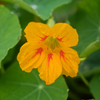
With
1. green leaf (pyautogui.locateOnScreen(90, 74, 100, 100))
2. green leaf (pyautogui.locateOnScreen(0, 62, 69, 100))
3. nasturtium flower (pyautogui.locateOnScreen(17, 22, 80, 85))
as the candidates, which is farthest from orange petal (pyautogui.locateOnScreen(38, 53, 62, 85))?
green leaf (pyautogui.locateOnScreen(90, 74, 100, 100))

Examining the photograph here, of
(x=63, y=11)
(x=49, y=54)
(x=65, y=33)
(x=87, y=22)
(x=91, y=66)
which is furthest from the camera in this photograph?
(x=63, y=11)

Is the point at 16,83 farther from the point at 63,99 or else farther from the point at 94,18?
the point at 94,18

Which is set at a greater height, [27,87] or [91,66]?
[27,87]

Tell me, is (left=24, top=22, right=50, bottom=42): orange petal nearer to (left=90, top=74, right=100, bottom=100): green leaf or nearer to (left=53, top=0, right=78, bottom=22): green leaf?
(left=90, top=74, right=100, bottom=100): green leaf

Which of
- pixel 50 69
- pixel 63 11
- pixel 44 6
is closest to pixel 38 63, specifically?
pixel 50 69

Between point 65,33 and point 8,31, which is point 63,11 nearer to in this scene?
point 8,31

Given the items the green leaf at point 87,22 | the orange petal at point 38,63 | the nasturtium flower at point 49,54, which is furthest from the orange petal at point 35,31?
the green leaf at point 87,22

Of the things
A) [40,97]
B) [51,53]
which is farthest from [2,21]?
[40,97]
